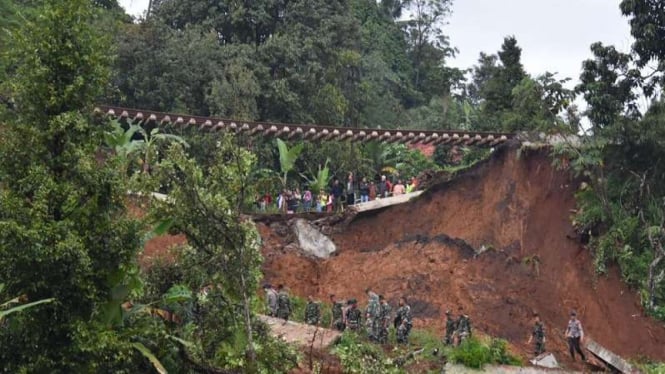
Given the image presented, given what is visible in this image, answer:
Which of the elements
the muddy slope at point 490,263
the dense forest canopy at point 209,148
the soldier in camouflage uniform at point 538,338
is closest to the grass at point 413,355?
the soldier in camouflage uniform at point 538,338

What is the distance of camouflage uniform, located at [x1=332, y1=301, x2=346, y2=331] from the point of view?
2228 centimetres

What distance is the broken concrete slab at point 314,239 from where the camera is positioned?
28141 millimetres

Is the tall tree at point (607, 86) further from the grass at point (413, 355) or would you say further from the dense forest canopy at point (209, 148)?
the grass at point (413, 355)

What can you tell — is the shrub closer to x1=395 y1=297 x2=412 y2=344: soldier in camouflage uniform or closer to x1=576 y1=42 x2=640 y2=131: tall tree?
x1=395 y1=297 x2=412 y2=344: soldier in camouflage uniform

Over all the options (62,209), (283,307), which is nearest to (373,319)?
(283,307)

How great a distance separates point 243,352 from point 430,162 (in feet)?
76.9

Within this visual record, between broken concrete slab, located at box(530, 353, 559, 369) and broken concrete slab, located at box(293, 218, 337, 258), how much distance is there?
798cm

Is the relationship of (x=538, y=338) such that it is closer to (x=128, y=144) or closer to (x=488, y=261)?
(x=488, y=261)

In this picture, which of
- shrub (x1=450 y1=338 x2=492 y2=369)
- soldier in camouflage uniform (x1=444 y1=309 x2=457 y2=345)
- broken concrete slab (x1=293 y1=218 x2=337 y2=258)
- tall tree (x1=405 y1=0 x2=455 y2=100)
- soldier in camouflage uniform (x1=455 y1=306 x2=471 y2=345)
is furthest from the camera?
tall tree (x1=405 y1=0 x2=455 y2=100)

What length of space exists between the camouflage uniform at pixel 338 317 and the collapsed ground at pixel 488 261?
102 inches

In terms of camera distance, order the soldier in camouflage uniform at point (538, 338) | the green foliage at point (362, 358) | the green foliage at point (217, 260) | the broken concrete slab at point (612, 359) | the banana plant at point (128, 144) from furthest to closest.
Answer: the soldier in camouflage uniform at point (538, 338), the broken concrete slab at point (612, 359), the green foliage at point (362, 358), the banana plant at point (128, 144), the green foliage at point (217, 260)

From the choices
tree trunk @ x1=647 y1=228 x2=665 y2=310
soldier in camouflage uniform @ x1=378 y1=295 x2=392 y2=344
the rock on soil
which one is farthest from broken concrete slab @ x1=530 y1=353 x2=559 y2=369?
the rock on soil

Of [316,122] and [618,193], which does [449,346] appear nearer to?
[618,193]

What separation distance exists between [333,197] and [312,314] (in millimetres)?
7565
